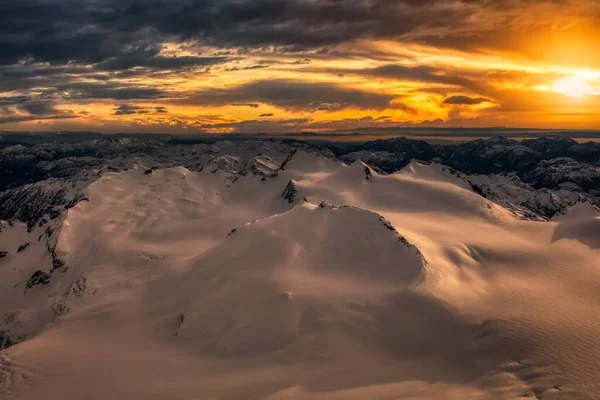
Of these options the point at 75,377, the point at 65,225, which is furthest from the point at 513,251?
the point at 65,225

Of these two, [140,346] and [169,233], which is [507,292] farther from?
[169,233]

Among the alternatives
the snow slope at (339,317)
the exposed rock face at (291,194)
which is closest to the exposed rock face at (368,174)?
the exposed rock face at (291,194)

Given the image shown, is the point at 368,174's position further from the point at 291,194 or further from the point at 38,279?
the point at 38,279

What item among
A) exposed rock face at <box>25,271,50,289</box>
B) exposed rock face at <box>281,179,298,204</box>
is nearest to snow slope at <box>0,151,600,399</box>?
exposed rock face at <box>25,271,50,289</box>

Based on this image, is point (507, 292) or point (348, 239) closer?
point (507, 292)

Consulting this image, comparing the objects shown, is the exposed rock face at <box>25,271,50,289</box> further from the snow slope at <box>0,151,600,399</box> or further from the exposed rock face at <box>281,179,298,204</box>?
the exposed rock face at <box>281,179,298,204</box>

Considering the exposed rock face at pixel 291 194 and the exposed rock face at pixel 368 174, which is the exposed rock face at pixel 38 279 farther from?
the exposed rock face at pixel 368 174

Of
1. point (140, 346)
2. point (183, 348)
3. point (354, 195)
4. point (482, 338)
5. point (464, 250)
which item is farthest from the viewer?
point (354, 195)

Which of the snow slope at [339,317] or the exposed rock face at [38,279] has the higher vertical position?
the snow slope at [339,317]

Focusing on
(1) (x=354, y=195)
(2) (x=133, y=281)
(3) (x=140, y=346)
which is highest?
(1) (x=354, y=195)
